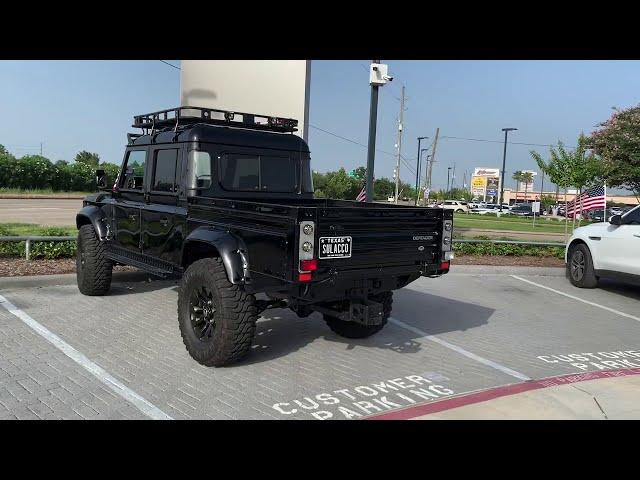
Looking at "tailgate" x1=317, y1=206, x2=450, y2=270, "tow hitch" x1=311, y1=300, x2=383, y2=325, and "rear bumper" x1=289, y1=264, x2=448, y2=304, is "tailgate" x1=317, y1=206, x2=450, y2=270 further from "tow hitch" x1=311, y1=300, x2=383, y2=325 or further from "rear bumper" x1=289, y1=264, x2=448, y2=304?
"tow hitch" x1=311, y1=300, x2=383, y2=325

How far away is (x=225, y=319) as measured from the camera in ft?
15.3

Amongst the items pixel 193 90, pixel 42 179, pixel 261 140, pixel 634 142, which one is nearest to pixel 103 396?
pixel 261 140

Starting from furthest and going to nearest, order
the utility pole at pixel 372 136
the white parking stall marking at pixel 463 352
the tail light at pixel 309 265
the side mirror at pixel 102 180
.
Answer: the utility pole at pixel 372 136
the side mirror at pixel 102 180
the white parking stall marking at pixel 463 352
the tail light at pixel 309 265

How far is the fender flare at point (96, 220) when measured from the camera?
23.3 ft

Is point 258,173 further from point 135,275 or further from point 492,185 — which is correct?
point 492,185

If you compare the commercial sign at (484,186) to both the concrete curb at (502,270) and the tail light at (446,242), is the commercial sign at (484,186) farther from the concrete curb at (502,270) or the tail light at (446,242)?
the tail light at (446,242)

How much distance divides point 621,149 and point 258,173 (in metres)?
17.6

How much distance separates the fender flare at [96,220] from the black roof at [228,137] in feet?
3.93

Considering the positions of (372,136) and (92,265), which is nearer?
(92,265)

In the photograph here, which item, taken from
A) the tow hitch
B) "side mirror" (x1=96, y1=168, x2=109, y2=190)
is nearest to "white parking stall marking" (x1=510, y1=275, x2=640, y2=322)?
the tow hitch

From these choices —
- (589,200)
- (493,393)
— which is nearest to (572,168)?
(589,200)

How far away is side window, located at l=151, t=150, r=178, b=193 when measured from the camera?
20.1ft

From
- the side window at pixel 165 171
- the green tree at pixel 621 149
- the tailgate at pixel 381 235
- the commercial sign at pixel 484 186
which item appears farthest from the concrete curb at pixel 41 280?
the commercial sign at pixel 484 186

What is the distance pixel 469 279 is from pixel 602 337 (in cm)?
376
